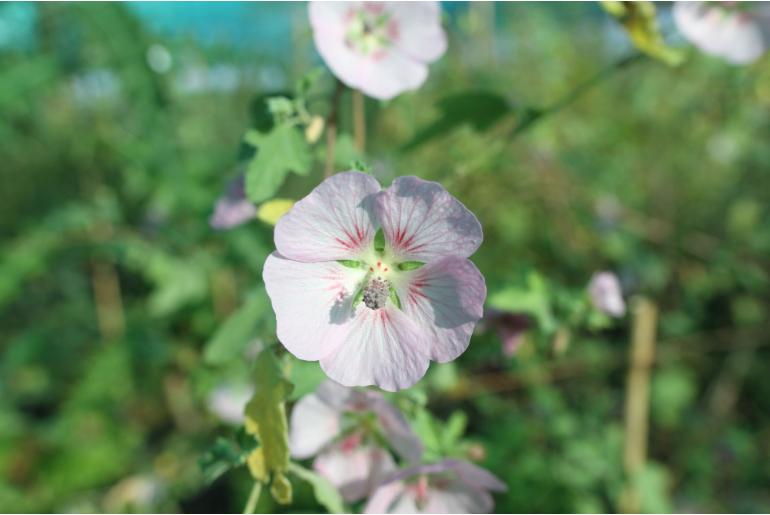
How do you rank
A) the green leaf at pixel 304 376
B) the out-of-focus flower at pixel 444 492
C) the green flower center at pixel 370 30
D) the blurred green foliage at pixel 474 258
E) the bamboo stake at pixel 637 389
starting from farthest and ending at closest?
the blurred green foliage at pixel 474 258, the bamboo stake at pixel 637 389, the green flower center at pixel 370 30, the out-of-focus flower at pixel 444 492, the green leaf at pixel 304 376

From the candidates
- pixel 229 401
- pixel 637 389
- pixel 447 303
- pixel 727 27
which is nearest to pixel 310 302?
pixel 447 303

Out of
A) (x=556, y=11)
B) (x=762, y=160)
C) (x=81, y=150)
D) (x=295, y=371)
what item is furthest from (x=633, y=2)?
(x=556, y=11)

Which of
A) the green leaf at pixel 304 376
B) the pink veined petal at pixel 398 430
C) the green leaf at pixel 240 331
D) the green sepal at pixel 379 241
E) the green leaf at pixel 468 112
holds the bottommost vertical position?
the pink veined petal at pixel 398 430

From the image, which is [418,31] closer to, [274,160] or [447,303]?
[274,160]

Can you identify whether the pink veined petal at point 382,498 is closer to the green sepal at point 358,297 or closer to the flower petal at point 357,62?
the green sepal at point 358,297

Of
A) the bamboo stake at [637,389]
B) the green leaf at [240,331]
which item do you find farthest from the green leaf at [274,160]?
the bamboo stake at [637,389]

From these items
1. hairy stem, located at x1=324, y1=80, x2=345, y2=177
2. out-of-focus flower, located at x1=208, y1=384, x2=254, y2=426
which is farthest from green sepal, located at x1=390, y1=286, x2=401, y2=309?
out-of-focus flower, located at x1=208, y1=384, x2=254, y2=426

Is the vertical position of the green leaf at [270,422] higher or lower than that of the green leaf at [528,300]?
lower
